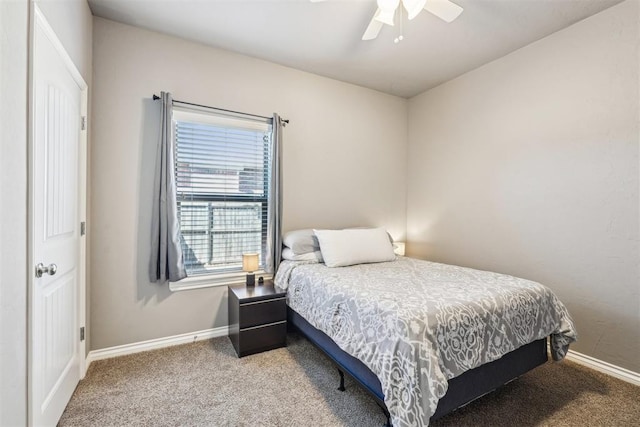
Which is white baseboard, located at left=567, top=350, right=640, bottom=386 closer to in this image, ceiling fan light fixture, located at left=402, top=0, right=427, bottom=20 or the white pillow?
the white pillow

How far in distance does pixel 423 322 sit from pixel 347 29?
238 centimetres

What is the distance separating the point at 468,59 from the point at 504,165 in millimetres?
1150

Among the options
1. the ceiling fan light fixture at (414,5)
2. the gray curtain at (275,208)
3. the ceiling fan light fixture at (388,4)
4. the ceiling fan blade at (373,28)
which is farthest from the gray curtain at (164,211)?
the ceiling fan light fixture at (414,5)

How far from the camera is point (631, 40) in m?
2.12

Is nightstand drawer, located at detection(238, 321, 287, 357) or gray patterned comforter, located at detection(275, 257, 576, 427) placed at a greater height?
gray patterned comforter, located at detection(275, 257, 576, 427)

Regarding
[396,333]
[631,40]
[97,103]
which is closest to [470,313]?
[396,333]

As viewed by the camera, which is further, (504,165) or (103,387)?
(504,165)

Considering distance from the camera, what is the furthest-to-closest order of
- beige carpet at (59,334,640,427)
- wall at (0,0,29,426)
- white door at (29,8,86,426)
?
beige carpet at (59,334,640,427), white door at (29,8,86,426), wall at (0,0,29,426)

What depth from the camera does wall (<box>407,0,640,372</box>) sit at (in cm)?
216

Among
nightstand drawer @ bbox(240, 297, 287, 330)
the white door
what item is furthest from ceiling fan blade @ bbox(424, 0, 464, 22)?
nightstand drawer @ bbox(240, 297, 287, 330)

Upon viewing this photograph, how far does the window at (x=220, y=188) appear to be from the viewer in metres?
2.71

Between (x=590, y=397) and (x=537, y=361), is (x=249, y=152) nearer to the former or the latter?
(x=537, y=361)

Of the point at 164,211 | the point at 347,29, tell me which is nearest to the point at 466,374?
the point at 164,211

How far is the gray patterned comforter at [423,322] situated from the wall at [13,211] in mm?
1510
